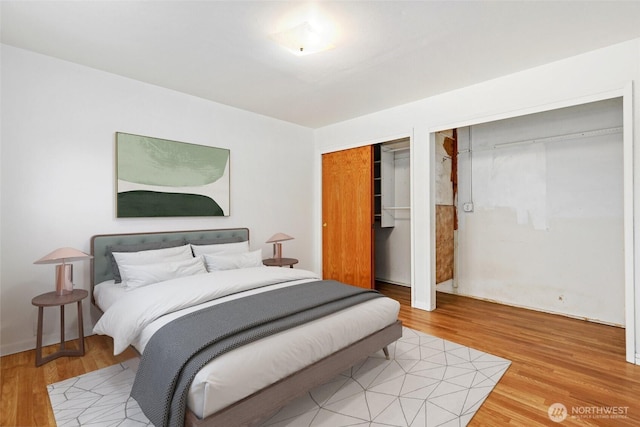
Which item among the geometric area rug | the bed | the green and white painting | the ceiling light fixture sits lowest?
the geometric area rug

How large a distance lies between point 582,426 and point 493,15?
2697mm

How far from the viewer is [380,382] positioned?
2.25 metres

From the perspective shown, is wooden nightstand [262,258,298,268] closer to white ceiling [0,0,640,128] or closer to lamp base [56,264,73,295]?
lamp base [56,264,73,295]

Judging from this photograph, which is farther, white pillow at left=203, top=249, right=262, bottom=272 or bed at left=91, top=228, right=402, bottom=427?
white pillow at left=203, top=249, right=262, bottom=272

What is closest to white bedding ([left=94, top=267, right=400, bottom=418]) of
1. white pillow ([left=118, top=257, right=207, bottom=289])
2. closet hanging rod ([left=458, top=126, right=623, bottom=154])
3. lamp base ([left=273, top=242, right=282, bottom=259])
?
white pillow ([left=118, top=257, right=207, bottom=289])

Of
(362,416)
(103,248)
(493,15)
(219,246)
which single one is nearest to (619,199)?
(493,15)

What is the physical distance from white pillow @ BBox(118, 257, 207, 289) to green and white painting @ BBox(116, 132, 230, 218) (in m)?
0.75

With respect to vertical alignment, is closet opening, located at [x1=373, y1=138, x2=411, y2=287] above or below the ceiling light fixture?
below

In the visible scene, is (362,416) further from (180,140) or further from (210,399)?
(180,140)

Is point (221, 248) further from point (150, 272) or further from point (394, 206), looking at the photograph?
point (394, 206)

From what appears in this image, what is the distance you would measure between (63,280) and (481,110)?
4.36 meters

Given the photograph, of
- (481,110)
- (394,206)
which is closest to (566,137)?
(481,110)

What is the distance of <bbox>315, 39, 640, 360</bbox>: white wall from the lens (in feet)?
8.47

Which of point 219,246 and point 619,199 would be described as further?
point 219,246
